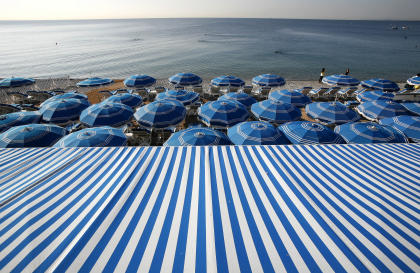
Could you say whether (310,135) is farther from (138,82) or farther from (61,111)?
(138,82)

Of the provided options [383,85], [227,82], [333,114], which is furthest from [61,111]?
[383,85]

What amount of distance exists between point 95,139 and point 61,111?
185 inches

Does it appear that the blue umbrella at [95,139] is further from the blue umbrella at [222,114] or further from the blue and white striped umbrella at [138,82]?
the blue and white striped umbrella at [138,82]

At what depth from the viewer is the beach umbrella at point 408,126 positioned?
7675 mm

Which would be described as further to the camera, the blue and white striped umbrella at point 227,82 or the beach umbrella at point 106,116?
the blue and white striped umbrella at point 227,82

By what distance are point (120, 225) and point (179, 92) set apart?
11170 mm

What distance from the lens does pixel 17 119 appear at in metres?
8.30

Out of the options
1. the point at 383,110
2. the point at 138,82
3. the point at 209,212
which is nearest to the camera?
the point at 209,212

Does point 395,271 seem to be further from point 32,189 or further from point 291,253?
point 32,189

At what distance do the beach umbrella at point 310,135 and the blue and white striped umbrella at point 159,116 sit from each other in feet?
16.3

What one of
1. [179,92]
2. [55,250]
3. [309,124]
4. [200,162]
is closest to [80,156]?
[55,250]

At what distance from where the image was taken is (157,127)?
8703 mm

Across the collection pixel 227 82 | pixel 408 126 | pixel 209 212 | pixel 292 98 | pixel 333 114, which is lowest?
pixel 408 126

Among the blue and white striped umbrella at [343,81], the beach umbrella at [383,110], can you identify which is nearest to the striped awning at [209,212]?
the beach umbrella at [383,110]
